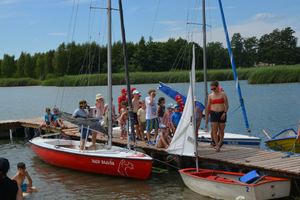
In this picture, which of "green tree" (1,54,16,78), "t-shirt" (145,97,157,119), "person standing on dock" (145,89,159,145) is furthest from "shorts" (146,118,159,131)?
"green tree" (1,54,16,78)

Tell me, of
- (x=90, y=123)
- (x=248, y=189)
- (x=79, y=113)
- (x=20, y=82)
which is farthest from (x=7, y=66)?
(x=248, y=189)

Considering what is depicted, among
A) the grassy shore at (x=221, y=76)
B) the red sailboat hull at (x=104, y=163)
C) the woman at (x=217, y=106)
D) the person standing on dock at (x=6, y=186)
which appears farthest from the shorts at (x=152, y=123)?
the grassy shore at (x=221, y=76)

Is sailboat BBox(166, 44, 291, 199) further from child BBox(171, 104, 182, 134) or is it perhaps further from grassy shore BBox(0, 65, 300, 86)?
grassy shore BBox(0, 65, 300, 86)

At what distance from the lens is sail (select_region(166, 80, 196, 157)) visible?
9.35 metres

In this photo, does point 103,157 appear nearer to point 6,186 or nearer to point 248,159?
point 248,159

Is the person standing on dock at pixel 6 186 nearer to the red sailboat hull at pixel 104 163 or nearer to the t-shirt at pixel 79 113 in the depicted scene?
the red sailboat hull at pixel 104 163

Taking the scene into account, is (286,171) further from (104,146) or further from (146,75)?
(146,75)

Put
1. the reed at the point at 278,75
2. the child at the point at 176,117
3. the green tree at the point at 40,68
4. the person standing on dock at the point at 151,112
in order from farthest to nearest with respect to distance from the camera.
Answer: the green tree at the point at 40,68
the reed at the point at 278,75
the person standing on dock at the point at 151,112
the child at the point at 176,117

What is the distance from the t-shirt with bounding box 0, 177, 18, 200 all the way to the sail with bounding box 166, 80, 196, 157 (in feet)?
18.8

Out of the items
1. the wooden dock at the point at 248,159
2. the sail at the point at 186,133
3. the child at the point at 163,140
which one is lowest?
the wooden dock at the point at 248,159

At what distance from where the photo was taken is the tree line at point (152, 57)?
76644 millimetres

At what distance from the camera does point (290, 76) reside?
4519cm

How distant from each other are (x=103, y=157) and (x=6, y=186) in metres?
6.72

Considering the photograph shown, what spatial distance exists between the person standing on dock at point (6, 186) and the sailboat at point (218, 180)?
5.15 m
